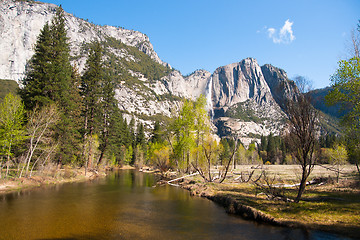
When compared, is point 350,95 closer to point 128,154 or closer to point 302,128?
point 302,128

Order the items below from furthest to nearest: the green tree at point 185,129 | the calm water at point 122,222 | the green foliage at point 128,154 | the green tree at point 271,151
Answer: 1. the green tree at point 271,151
2. the green foliage at point 128,154
3. the green tree at point 185,129
4. the calm water at point 122,222

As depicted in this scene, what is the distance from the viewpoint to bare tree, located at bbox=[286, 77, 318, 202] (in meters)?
13.3

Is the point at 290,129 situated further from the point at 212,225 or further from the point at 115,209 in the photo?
the point at 115,209

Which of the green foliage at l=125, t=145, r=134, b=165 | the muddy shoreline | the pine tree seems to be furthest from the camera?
the green foliage at l=125, t=145, r=134, b=165

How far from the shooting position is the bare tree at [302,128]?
524 inches

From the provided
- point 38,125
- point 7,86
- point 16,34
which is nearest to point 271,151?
point 38,125

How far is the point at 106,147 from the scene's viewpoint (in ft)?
181

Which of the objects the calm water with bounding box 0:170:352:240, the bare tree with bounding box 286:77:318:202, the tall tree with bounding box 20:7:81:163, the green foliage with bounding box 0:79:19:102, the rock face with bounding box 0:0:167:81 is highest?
the rock face with bounding box 0:0:167:81

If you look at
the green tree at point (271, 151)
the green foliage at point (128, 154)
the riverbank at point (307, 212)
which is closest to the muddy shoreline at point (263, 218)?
the riverbank at point (307, 212)

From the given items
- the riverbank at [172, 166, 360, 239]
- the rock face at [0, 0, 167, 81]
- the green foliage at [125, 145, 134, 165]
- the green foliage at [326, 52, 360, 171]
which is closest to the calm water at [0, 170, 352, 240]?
the riverbank at [172, 166, 360, 239]

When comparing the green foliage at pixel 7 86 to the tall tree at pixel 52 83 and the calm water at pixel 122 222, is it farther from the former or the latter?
the calm water at pixel 122 222

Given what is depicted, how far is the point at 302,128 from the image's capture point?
13.6 meters

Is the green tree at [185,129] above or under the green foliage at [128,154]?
above

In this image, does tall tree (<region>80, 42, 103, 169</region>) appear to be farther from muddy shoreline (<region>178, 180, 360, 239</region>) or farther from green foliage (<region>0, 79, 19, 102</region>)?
green foliage (<region>0, 79, 19, 102</region>)
